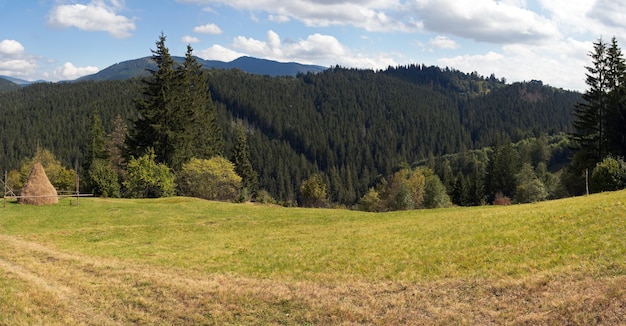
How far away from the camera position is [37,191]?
1655 inches

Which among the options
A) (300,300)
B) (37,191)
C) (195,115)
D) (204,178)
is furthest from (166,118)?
(300,300)

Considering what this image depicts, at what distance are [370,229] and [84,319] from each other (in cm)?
2042

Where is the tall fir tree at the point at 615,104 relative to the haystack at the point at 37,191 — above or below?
above

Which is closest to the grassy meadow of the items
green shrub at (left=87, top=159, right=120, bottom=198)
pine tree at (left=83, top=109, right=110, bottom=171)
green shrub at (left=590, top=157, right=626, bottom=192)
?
green shrub at (left=590, top=157, right=626, bottom=192)

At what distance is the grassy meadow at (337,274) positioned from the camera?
43.8 feet

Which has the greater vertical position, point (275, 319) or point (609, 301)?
point (609, 301)

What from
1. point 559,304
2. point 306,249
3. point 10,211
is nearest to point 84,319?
point 306,249

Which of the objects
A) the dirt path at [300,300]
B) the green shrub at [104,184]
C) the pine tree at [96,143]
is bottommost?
the dirt path at [300,300]

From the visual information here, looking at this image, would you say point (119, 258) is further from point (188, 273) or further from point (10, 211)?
point (10, 211)

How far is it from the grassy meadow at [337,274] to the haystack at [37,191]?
11.7 metres

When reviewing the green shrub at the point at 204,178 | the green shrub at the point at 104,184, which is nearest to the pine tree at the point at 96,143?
the green shrub at the point at 104,184

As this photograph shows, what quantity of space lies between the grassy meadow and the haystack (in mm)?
11742

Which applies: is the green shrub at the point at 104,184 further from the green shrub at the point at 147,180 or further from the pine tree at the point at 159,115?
the pine tree at the point at 159,115

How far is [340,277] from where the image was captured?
18297mm
